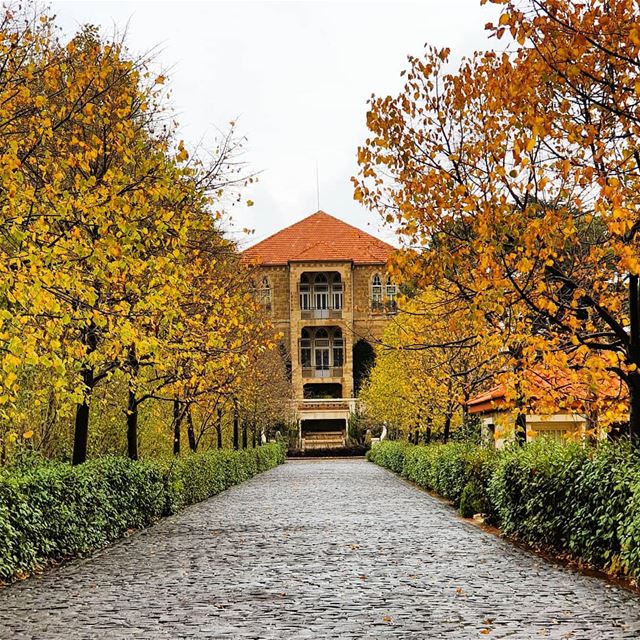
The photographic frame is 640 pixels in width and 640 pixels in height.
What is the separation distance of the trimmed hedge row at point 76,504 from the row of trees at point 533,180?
510cm

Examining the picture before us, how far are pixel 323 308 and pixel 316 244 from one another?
4.93 m

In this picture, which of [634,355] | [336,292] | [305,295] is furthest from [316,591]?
[305,295]

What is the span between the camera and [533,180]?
40.3 feet

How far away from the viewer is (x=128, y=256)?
11.1 m

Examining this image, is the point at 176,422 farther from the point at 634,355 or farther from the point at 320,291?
the point at 320,291

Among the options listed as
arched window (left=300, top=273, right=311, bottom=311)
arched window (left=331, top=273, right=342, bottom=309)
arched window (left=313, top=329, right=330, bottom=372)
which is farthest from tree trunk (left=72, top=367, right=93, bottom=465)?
arched window (left=300, top=273, right=311, bottom=311)

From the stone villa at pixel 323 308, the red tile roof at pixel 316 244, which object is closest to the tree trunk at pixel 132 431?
the stone villa at pixel 323 308

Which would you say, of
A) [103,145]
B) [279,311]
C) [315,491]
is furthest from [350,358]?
[103,145]

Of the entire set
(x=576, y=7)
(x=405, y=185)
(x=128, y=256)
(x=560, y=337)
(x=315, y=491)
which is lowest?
(x=315, y=491)

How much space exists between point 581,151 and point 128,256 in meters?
5.89

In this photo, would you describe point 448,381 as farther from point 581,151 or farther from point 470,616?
point 470,616

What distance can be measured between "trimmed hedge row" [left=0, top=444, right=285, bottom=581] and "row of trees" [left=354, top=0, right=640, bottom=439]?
510 cm

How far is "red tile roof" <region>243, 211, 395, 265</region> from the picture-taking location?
245 ft

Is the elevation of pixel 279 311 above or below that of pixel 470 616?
above
